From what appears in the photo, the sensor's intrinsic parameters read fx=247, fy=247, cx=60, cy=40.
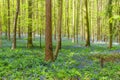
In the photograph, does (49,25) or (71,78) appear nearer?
(71,78)

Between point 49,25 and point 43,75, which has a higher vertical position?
point 49,25

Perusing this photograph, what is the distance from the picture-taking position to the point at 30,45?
90.7ft

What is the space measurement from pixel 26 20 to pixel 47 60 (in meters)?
11.4

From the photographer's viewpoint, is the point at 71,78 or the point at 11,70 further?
the point at 11,70

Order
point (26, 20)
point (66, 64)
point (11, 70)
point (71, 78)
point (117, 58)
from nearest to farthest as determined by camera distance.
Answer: point (71, 78), point (11, 70), point (66, 64), point (117, 58), point (26, 20)

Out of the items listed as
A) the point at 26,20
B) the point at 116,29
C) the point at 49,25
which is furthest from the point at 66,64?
the point at 26,20

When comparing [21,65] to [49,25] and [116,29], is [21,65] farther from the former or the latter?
[116,29]

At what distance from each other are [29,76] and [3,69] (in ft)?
7.71

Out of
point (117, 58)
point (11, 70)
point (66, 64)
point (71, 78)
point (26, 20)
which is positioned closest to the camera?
point (71, 78)

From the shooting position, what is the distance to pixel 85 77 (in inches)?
444

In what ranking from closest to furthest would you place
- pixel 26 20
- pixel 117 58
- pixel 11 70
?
pixel 11 70 < pixel 117 58 < pixel 26 20

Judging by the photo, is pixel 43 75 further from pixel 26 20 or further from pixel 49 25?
pixel 26 20

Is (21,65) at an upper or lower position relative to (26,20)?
lower

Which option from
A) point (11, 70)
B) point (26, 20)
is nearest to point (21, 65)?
point (11, 70)
